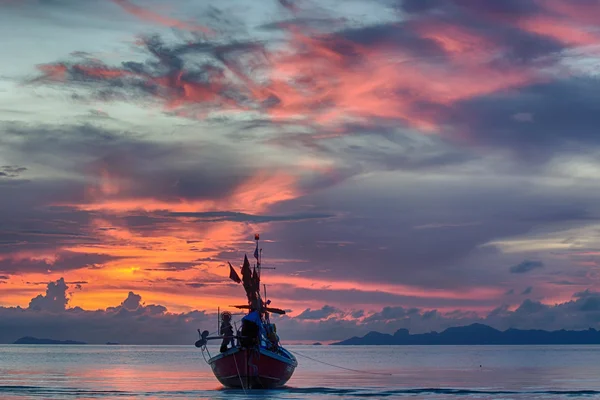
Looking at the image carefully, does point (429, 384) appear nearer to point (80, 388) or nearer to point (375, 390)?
point (375, 390)

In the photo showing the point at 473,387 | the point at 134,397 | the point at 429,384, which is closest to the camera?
the point at 134,397

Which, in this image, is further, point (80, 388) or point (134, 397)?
point (80, 388)

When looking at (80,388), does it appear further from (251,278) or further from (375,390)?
(375,390)

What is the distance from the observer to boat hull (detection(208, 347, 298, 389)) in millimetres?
101000

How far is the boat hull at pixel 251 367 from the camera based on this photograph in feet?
331

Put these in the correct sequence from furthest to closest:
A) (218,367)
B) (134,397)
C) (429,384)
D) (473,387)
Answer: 1. (429,384)
2. (473,387)
3. (218,367)
4. (134,397)

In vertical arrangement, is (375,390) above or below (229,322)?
below

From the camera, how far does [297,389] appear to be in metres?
111

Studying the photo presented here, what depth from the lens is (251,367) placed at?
332 feet

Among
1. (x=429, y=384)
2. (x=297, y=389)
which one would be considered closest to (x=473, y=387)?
(x=429, y=384)

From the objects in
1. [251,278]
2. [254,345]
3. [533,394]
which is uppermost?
[251,278]

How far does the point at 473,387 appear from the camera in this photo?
122 meters

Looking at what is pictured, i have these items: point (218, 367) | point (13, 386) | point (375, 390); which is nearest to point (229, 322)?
point (218, 367)

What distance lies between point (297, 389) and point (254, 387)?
34.6ft
